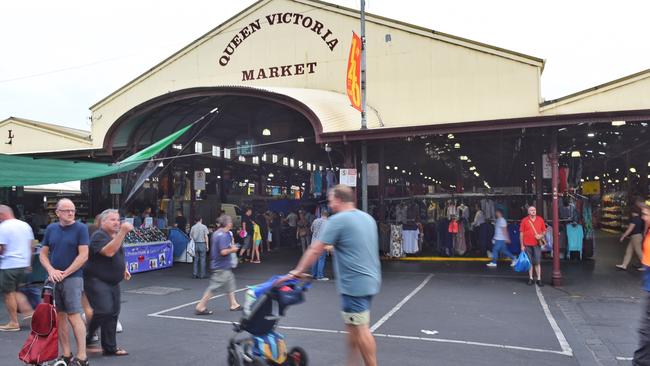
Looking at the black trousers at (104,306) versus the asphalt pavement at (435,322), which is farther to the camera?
the asphalt pavement at (435,322)

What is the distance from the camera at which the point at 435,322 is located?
7414 mm

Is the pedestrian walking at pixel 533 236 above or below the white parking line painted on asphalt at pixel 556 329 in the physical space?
above

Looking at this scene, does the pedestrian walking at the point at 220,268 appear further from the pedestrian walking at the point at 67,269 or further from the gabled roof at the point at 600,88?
the gabled roof at the point at 600,88

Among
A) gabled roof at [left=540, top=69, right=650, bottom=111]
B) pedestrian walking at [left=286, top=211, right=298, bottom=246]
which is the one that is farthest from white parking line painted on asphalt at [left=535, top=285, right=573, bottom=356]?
pedestrian walking at [left=286, top=211, right=298, bottom=246]

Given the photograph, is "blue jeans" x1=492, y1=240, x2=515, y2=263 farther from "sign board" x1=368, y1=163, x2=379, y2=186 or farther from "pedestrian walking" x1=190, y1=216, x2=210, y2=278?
"pedestrian walking" x1=190, y1=216, x2=210, y2=278

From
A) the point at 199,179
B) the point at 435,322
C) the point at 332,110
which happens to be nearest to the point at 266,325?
the point at 435,322

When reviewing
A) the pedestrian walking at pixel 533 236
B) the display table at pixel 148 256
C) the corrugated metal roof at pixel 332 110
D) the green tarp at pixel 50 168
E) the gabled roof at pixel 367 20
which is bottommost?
the display table at pixel 148 256

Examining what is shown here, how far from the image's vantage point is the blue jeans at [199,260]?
488 inches

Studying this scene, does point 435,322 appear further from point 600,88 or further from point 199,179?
point 199,179

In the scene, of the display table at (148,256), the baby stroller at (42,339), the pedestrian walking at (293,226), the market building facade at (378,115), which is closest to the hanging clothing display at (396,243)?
the market building facade at (378,115)

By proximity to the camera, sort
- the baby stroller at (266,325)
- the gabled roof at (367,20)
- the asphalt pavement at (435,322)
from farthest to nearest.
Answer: the gabled roof at (367,20), the asphalt pavement at (435,322), the baby stroller at (266,325)

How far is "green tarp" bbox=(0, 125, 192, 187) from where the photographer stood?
12.2m

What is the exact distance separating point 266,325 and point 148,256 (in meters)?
10.1

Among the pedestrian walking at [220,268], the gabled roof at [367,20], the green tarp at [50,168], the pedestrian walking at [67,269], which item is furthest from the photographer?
Answer: the gabled roof at [367,20]
